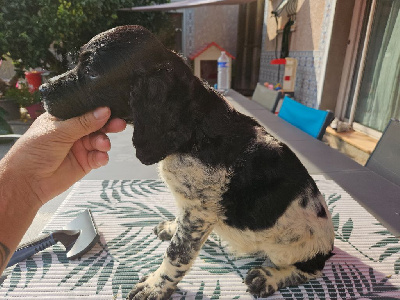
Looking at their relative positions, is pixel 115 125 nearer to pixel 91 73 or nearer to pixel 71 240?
pixel 91 73

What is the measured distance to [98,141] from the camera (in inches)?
57.6

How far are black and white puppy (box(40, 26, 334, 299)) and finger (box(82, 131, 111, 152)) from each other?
249 mm

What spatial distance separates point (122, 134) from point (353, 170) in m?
2.28

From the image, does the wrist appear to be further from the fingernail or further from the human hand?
the fingernail

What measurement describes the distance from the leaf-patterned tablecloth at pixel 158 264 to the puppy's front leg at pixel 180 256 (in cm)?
6

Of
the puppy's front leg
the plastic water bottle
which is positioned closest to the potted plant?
the plastic water bottle

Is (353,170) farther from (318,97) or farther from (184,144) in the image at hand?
(318,97)

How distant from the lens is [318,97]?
17.3ft

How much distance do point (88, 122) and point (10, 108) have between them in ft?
21.2

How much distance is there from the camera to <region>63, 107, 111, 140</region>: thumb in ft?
3.84

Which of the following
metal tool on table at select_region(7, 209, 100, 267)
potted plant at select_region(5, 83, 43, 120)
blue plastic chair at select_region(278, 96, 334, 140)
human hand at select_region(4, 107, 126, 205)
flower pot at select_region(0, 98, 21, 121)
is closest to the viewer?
human hand at select_region(4, 107, 126, 205)

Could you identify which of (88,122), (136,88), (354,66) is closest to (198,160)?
(136,88)

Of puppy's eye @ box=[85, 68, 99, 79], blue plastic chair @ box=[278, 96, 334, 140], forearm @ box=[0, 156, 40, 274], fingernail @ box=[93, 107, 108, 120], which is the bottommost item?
blue plastic chair @ box=[278, 96, 334, 140]

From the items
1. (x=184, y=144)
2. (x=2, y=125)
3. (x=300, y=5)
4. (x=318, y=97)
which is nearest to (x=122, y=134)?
(x=2, y=125)
